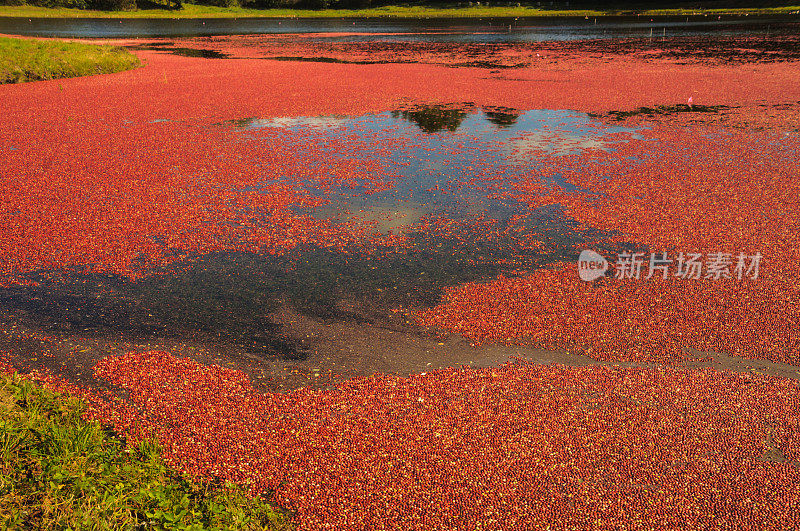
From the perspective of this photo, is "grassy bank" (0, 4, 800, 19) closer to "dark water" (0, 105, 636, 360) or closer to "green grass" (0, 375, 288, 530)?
"dark water" (0, 105, 636, 360)

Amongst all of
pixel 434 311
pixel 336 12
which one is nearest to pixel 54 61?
pixel 434 311

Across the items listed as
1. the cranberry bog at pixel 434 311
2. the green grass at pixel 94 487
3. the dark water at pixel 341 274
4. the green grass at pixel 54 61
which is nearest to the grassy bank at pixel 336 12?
the green grass at pixel 54 61

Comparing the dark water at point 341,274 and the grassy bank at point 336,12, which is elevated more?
the grassy bank at point 336,12

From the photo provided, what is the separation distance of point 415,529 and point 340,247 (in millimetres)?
4732

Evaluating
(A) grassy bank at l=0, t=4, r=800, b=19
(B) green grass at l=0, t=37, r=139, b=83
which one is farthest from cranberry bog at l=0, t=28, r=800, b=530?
(A) grassy bank at l=0, t=4, r=800, b=19

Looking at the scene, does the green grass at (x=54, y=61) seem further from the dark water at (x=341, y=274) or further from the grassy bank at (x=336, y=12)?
the grassy bank at (x=336, y=12)

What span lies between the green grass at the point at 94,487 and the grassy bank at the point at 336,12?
87.6 metres

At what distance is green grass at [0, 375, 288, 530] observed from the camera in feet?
11.1

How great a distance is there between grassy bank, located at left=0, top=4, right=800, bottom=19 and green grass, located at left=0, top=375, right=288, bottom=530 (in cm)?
8762

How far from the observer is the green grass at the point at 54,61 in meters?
23.3

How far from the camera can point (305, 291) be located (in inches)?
259

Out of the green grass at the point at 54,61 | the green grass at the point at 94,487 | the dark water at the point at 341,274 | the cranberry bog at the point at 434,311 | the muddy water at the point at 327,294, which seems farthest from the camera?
the green grass at the point at 54,61

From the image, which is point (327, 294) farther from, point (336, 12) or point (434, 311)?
point (336, 12)

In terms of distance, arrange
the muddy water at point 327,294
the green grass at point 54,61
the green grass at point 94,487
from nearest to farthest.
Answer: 1. the green grass at point 94,487
2. the muddy water at point 327,294
3. the green grass at point 54,61
